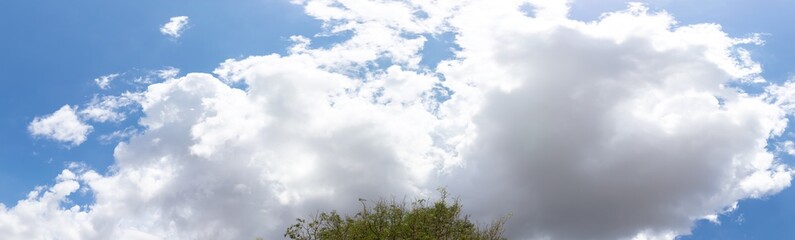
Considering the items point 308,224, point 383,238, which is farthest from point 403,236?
point 308,224

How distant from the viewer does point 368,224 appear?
174 feet

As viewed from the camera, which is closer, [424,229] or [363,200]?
[424,229]

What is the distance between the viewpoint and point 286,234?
184 feet

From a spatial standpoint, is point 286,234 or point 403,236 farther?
point 286,234

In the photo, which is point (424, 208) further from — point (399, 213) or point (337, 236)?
point (337, 236)

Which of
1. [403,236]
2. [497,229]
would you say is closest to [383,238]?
[403,236]

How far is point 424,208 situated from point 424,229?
1.95m

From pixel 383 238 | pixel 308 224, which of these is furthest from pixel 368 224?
pixel 308 224

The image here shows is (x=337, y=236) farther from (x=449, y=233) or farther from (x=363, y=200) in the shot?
(x=449, y=233)

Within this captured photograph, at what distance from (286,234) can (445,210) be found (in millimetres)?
14459

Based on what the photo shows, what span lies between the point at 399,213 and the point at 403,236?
3536 mm

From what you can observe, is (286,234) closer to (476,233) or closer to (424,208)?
(424,208)

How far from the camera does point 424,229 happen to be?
5081 centimetres

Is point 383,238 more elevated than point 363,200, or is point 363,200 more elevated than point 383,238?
point 363,200
